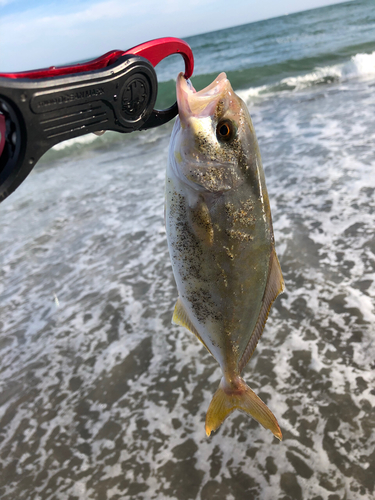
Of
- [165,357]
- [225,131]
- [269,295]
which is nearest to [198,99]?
[225,131]

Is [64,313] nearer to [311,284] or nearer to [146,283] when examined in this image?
[146,283]

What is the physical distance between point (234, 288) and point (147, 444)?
2.09 metres

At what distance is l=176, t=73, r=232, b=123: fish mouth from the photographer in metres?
1.37

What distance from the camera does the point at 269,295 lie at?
173cm

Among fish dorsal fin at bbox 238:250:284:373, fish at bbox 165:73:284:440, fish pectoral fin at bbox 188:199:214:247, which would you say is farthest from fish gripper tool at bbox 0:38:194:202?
fish dorsal fin at bbox 238:250:284:373

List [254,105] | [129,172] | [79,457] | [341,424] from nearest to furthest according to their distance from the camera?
[341,424] < [79,457] < [129,172] < [254,105]

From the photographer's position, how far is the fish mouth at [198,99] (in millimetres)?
1373

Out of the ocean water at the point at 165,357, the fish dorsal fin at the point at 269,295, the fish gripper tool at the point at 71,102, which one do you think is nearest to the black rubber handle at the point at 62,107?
the fish gripper tool at the point at 71,102

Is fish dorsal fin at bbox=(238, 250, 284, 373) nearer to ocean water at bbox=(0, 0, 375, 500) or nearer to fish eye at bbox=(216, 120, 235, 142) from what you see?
fish eye at bbox=(216, 120, 235, 142)

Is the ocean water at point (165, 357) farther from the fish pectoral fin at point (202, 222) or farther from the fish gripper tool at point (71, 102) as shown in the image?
the fish gripper tool at point (71, 102)

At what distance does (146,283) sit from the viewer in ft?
16.3

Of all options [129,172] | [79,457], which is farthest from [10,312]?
[129,172]

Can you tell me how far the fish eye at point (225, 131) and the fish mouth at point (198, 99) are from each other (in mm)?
54

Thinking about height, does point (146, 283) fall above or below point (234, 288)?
below
